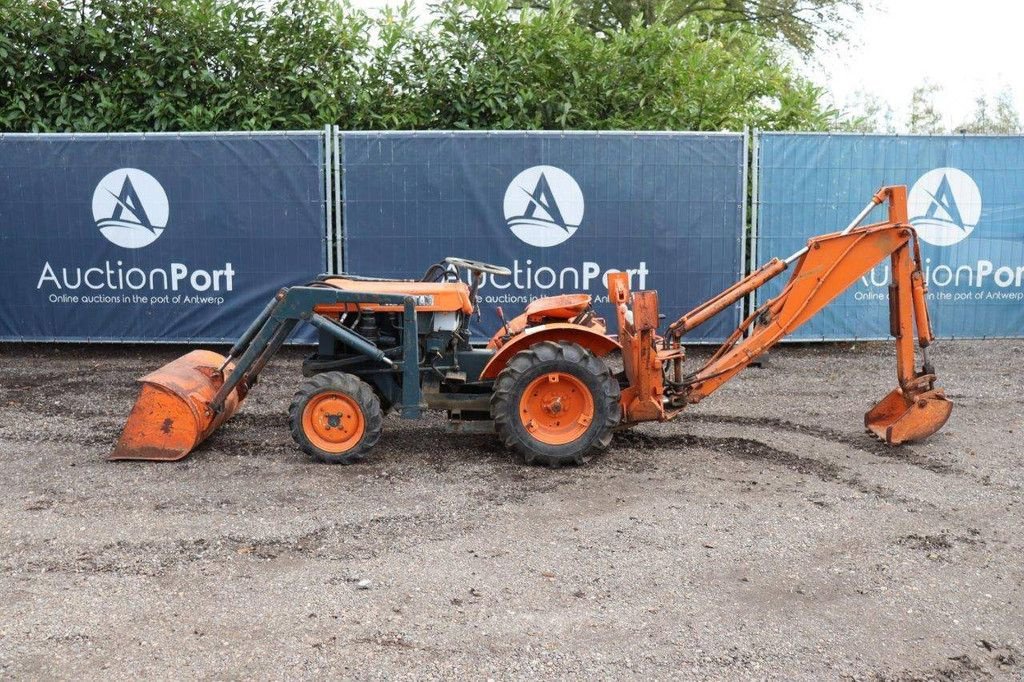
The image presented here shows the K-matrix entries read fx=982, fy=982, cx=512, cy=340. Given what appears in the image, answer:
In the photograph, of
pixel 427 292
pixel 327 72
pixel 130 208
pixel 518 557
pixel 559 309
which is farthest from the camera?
pixel 327 72

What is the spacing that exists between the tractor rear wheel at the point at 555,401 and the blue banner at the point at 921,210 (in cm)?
471

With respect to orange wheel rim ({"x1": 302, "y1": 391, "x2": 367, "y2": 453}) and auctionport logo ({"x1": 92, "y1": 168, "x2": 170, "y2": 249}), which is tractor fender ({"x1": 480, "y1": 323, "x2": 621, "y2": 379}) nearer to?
orange wheel rim ({"x1": 302, "y1": 391, "x2": 367, "y2": 453})

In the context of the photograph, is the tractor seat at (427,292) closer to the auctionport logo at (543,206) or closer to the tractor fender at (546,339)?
the tractor fender at (546,339)

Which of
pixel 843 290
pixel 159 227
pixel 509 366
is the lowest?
pixel 509 366

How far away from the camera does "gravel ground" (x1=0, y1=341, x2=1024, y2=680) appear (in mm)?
3848

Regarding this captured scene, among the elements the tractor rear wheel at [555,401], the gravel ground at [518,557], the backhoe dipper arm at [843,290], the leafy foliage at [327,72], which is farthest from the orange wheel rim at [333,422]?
the leafy foliage at [327,72]

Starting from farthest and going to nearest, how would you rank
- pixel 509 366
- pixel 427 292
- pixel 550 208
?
pixel 550 208
pixel 427 292
pixel 509 366

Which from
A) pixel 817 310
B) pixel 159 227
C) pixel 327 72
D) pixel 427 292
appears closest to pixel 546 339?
pixel 427 292

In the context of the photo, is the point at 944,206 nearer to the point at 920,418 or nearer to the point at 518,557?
the point at 920,418

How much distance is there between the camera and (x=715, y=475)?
6.35m

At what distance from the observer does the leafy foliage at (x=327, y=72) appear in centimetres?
1200

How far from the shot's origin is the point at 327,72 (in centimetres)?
1219

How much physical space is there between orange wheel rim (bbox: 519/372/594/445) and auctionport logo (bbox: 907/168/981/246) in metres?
5.74

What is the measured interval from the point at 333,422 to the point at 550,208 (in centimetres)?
454
